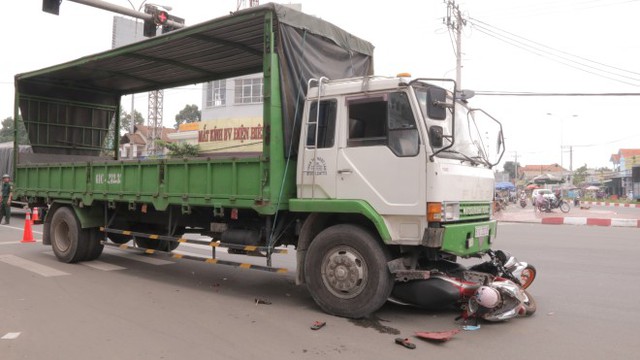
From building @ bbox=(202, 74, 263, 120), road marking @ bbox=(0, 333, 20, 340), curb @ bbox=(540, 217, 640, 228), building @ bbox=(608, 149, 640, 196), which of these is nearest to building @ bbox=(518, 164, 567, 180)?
building @ bbox=(608, 149, 640, 196)

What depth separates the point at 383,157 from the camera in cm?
513

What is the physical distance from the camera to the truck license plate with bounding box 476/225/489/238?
18.0 ft

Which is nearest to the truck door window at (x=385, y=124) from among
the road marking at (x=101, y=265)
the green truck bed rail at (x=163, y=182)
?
the green truck bed rail at (x=163, y=182)

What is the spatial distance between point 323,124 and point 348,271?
1701 mm

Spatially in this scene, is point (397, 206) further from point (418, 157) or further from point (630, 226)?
point (630, 226)

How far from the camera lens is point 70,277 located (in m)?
7.54

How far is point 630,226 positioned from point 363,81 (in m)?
16.9

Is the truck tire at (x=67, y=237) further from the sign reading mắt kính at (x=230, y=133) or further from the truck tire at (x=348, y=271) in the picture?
the sign reading mắt kính at (x=230, y=133)

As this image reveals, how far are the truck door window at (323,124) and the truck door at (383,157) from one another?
184mm

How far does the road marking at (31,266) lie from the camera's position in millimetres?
7816

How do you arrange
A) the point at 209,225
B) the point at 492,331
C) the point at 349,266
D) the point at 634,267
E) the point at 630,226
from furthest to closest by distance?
1. the point at 630,226
2. the point at 634,267
3. the point at 209,225
4. the point at 349,266
5. the point at 492,331

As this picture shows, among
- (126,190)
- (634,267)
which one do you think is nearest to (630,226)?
(634,267)

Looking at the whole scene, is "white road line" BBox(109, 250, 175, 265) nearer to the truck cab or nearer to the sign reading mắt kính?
the truck cab

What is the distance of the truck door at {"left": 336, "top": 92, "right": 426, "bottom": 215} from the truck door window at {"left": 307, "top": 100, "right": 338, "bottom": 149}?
18cm
